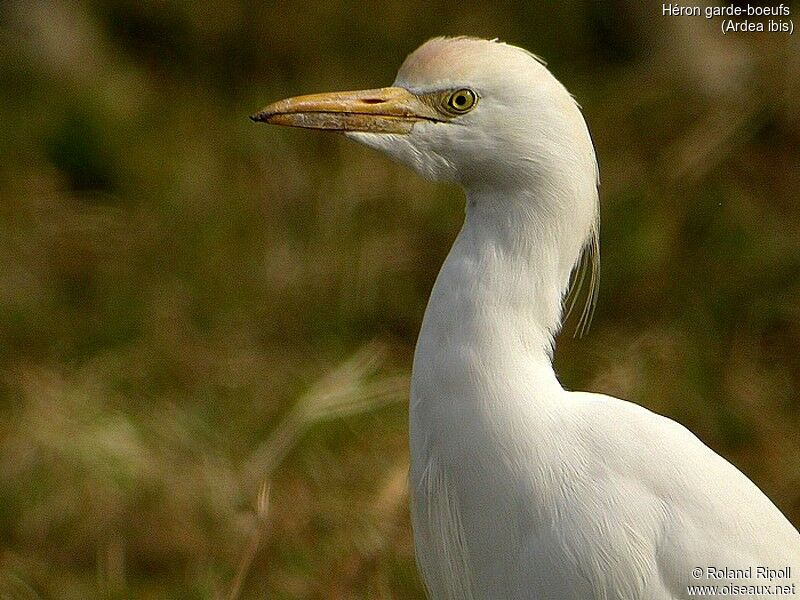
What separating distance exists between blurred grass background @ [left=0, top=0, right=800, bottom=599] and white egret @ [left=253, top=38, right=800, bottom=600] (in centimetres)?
85

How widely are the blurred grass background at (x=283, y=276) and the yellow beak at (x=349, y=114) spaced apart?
1041 millimetres

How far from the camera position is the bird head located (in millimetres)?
2264

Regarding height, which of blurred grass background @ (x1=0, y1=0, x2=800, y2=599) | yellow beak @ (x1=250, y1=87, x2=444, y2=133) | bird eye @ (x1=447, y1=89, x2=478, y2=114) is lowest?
blurred grass background @ (x1=0, y1=0, x2=800, y2=599)

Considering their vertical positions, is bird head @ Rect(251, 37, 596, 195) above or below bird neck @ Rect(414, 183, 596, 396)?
above

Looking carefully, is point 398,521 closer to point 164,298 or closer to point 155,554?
point 155,554

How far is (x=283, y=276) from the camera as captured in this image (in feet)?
18.1

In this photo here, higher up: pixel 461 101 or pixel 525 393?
pixel 461 101

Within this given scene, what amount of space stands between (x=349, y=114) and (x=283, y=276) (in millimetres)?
3186

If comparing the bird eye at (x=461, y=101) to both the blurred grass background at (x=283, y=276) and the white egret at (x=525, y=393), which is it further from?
the blurred grass background at (x=283, y=276)

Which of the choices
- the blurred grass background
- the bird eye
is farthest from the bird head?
the blurred grass background

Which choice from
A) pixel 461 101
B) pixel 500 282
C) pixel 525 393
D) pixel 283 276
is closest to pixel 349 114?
pixel 461 101

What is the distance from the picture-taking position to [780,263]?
5.25 meters

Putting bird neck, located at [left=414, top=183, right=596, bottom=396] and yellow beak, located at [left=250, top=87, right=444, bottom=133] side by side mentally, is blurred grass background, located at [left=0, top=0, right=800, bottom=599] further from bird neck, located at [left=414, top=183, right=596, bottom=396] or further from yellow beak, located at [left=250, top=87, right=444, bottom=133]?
yellow beak, located at [left=250, top=87, right=444, bottom=133]

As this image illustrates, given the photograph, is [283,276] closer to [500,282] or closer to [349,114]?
[349,114]
